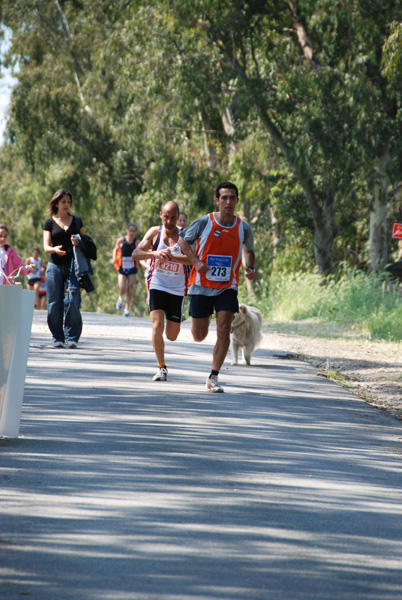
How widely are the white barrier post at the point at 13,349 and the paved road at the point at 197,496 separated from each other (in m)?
0.20

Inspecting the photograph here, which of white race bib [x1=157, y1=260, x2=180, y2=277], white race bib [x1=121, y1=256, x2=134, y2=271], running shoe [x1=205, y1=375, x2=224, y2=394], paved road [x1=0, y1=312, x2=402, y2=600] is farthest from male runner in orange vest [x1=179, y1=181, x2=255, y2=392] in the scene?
white race bib [x1=121, y1=256, x2=134, y2=271]

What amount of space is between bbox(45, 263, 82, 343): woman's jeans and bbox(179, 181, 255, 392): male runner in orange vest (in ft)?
12.2

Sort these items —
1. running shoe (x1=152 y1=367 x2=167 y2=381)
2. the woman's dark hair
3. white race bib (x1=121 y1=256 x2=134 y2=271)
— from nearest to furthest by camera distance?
running shoe (x1=152 y1=367 x2=167 y2=381), the woman's dark hair, white race bib (x1=121 y1=256 x2=134 y2=271)

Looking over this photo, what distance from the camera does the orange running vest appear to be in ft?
31.7

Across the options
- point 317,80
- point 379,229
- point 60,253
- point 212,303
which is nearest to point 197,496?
point 212,303

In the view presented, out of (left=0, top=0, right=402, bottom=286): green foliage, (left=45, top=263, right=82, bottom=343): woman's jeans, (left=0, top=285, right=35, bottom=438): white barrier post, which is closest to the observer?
(left=0, top=285, right=35, bottom=438): white barrier post

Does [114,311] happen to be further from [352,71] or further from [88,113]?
[352,71]

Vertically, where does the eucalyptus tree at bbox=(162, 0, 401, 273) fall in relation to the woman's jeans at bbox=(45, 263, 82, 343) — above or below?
above

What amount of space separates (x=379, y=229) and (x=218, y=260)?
18.1m

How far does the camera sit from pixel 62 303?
13.3 meters

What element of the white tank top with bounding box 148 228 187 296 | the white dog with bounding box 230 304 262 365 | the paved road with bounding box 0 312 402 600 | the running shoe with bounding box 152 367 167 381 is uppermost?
the white tank top with bounding box 148 228 187 296

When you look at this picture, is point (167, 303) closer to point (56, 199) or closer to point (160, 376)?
point (160, 376)

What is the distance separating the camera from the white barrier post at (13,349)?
6688 mm

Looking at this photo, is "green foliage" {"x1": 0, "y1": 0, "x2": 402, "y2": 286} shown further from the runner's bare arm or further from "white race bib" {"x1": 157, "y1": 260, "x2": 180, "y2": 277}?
the runner's bare arm
